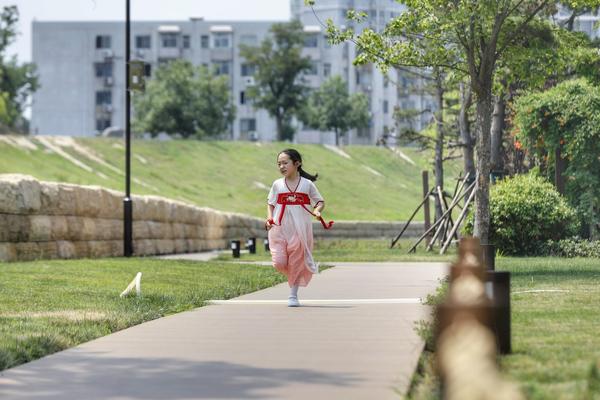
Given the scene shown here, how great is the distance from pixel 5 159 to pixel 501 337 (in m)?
64.6

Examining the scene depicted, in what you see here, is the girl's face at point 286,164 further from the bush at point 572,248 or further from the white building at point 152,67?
the white building at point 152,67

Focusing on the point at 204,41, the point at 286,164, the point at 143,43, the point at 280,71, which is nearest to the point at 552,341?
the point at 286,164

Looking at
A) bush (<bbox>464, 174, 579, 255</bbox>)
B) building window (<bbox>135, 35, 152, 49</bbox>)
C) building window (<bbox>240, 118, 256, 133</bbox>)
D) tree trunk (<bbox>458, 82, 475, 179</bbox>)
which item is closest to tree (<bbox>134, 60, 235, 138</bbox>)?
building window (<bbox>240, 118, 256, 133</bbox>)

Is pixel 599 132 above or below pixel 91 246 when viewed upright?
above

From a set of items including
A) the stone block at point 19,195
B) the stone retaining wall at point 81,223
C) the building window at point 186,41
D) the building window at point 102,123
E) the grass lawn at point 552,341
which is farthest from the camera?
the building window at point 186,41

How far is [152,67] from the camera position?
12125cm

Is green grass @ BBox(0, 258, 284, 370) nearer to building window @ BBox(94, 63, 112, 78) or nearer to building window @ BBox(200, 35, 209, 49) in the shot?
building window @ BBox(94, 63, 112, 78)

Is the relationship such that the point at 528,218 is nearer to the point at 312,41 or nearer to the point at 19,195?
the point at 19,195

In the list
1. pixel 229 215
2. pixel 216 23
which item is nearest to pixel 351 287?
pixel 229 215

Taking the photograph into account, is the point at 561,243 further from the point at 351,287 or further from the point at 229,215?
the point at 229,215

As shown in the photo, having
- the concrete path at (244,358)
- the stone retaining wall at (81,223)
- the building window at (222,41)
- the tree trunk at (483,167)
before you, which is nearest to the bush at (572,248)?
the tree trunk at (483,167)

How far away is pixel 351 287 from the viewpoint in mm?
→ 18578

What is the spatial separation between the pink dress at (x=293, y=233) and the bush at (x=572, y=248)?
13020 millimetres

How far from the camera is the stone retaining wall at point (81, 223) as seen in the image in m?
24.3
